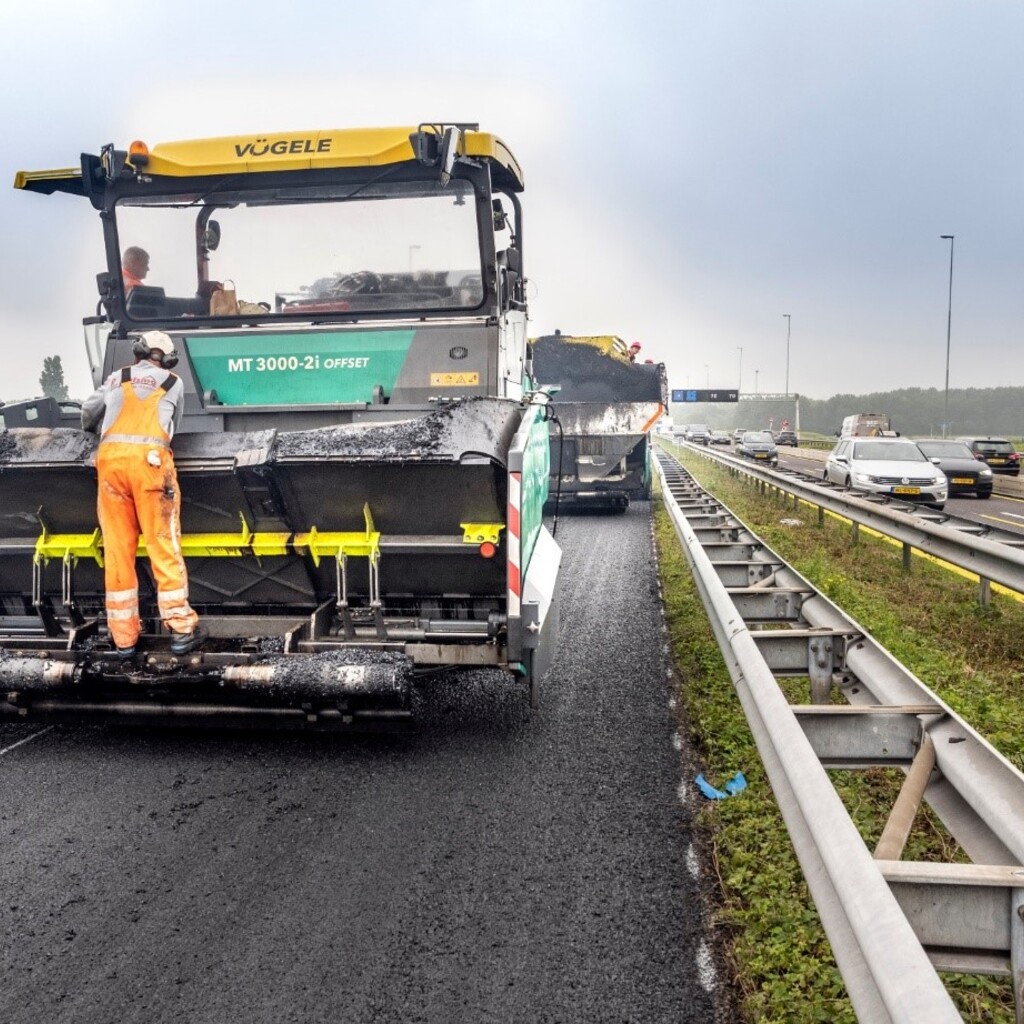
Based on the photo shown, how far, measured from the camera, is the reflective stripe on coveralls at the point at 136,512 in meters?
4.52

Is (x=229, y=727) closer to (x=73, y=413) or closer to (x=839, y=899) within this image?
(x=73, y=413)

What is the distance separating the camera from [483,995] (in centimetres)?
275

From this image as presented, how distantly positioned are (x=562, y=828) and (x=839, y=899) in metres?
2.03

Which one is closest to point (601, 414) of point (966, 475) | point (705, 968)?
point (966, 475)

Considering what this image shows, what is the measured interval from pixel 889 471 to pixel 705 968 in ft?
54.6

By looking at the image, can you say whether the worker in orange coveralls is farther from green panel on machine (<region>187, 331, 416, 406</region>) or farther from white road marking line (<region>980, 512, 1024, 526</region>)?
white road marking line (<region>980, 512, 1024, 526</region>)

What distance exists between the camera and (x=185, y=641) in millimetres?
4645

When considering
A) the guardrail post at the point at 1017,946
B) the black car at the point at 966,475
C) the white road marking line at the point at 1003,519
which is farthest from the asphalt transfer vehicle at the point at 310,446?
the black car at the point at 966,475

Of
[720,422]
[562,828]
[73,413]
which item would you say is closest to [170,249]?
[73,413]

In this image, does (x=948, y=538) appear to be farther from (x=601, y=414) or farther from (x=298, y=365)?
(x=601, y=414)

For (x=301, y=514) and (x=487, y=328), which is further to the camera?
(x=487, y=328)

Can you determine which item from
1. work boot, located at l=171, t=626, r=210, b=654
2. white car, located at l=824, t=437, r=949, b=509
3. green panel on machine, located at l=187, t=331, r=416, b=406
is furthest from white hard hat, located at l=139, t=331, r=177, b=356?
white car, located at l=824, t=437, r=949, b=509

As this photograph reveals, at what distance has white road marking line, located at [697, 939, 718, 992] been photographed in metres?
2.79

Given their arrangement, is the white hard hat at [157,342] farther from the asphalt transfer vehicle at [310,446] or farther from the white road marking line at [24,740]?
the white road marking line at [24,740]
